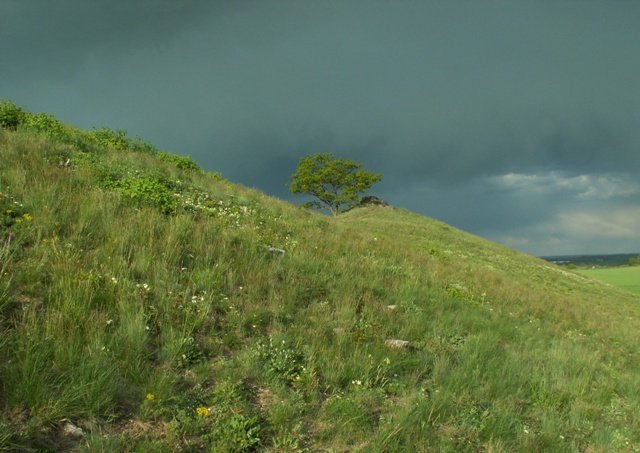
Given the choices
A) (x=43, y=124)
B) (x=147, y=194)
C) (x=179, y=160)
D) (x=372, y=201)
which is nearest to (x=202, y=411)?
(x=147, y=194)

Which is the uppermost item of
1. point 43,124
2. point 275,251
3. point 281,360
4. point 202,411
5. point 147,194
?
point 43,124

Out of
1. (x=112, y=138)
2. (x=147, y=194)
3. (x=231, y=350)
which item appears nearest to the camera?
(x=231, y=350)

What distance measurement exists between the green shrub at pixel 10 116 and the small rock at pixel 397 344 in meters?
12.9

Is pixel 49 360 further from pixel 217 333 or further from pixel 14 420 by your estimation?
pixel 217 333

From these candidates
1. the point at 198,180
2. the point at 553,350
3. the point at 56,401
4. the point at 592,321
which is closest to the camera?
the point at 56,401

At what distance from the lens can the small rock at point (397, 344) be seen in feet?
19.2

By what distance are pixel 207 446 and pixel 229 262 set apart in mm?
3427

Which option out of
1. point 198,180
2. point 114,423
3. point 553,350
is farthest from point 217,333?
point 198,180

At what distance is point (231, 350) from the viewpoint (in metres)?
4.80

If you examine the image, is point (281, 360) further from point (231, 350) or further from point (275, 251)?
point (275, 251)

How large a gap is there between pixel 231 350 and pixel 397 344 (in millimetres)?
2492

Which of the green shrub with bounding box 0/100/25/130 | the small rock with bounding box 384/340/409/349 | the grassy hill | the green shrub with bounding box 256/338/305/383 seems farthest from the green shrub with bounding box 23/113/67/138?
the small rock with bounding box 384/340/409/349

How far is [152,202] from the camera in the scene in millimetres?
8422

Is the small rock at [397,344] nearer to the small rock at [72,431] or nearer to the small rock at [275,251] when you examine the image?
the small rock at [275,251]
